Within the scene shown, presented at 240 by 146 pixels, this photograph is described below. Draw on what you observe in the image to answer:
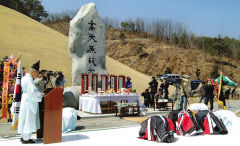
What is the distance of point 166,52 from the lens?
187ft

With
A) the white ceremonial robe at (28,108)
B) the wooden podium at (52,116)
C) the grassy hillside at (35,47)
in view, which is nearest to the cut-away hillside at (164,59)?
the grassy hillside at (35,47)

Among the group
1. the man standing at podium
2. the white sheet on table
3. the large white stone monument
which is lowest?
the white sheet on table

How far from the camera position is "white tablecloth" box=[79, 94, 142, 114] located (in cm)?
1066

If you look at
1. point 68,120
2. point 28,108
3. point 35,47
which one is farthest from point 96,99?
point 35,47

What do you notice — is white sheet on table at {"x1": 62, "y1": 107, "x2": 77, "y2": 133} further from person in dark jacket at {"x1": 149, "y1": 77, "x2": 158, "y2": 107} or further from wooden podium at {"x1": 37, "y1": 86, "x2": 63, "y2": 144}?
person in dark jacket at {"x1": 149, "y1": 77, "x2": 158, "y2": 107}

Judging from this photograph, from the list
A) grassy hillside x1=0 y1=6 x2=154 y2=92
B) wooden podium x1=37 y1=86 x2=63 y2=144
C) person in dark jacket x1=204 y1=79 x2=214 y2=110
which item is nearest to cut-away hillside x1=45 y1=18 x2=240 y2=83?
grassy hillside x1=0 y1=6 x2=154 y2=92

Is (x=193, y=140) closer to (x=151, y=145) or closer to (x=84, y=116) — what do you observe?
(x=151, y=145)

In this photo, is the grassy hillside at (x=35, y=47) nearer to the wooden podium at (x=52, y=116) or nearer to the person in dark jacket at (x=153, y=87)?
the person in dark jacket at (x=153, y=87)

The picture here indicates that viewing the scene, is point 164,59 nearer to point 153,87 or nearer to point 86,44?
point 153,87

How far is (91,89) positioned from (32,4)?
5362 centimetres

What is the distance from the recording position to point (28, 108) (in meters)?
5.51

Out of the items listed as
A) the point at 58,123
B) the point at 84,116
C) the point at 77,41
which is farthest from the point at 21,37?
the point at 58,123

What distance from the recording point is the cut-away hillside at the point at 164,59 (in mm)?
52484

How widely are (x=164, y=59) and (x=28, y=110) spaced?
51.2 meters
